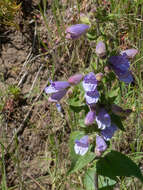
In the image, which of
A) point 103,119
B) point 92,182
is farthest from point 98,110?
point 92,182

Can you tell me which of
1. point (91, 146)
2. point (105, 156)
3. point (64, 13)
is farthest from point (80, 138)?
point (64, 13)

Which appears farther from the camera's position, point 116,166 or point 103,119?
point 116,166

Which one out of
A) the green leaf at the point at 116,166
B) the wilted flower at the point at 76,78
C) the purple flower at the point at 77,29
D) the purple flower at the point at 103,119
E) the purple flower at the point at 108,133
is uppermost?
the purple flower at the point at 77,29

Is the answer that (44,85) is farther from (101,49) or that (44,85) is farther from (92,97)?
(101,49)

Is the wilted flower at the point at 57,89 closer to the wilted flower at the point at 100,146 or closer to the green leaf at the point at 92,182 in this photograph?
the wilted flower at the point at 100,146

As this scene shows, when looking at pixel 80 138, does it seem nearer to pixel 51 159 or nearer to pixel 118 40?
pixel 51 159

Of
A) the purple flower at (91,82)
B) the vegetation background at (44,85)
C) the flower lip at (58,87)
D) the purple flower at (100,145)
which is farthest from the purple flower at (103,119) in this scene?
the vegetation background at (44,85)

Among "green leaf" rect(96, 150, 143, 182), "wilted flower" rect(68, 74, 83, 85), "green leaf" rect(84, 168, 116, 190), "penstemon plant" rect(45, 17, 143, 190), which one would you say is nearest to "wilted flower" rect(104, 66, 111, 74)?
"penstemon plant" rect(45, 17, 143, 190)

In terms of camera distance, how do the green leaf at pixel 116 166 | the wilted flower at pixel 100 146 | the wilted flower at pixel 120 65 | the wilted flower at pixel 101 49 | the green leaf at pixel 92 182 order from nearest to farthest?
the wilted flower at pixel 101 49
the wilted flower at pixel 120 65
the wilted flower at pixel 100 146
the green leaf at pixel 116 166
the green leaf at pixel 92 182
